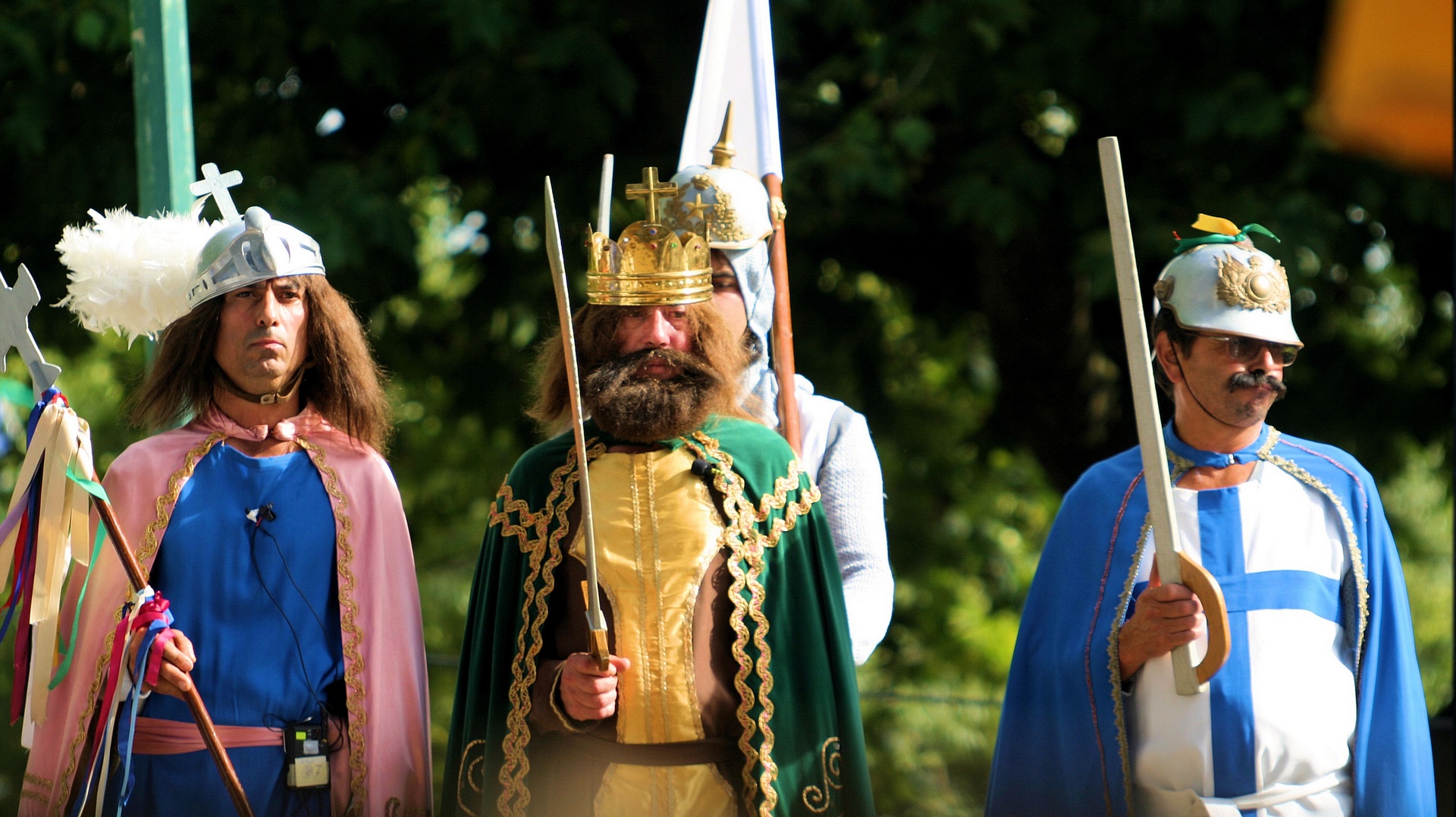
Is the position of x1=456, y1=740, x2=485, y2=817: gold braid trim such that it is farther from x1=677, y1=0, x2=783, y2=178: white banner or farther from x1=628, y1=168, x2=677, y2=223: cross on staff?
x1=677, y1=0, x2=783, y2=178: white banner

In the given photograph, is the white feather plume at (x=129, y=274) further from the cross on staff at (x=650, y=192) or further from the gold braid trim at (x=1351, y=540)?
the gold braid trim at (x=1351, y=540)

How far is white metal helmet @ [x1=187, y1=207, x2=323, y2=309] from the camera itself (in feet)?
11.0

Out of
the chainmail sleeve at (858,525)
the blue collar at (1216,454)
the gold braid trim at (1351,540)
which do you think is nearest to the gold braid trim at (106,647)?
the chainmail sleeve at (858,525)

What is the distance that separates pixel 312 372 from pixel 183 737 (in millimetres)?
844

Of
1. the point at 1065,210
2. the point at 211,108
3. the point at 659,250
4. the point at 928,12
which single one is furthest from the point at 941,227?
the point at 659,250

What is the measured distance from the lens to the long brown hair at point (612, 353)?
3281 mm

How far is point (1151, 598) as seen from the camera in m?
3.07

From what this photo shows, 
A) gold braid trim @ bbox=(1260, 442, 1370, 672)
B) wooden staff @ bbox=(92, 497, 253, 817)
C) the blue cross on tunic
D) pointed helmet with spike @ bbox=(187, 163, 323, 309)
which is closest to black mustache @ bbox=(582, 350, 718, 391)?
pointed helmet with spike @ bbox=(187, 163, 323, 309)

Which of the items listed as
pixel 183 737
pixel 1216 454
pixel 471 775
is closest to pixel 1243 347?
pixel 1216 454

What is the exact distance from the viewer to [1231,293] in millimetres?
3295

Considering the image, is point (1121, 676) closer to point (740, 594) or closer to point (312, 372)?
Answer: point (740, 594)

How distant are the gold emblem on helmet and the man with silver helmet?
0.87 m

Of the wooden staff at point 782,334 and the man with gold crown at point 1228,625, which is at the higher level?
the wooden staff at point 782,334

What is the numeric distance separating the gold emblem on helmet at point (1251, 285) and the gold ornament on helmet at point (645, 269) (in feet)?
3.66
